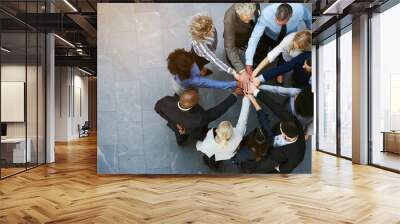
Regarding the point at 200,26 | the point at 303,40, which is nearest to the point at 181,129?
the point at 200,26

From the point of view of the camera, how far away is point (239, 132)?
6.84 metres

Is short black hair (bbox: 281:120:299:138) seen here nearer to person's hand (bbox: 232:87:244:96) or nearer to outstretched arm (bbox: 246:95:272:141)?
outstretched arm (bbox: 246:95:272:141)

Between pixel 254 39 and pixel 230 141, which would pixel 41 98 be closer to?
pixel 230 141

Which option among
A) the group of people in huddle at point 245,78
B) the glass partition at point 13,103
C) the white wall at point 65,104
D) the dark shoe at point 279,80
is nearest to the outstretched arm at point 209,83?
the group of people in huddle at point 245,78

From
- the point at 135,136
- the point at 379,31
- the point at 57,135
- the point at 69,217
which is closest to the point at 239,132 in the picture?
the point at 135,136

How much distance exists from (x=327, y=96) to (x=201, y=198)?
7.29 meters

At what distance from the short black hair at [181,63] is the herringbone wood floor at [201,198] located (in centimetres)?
190

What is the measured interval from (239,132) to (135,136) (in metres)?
1.90

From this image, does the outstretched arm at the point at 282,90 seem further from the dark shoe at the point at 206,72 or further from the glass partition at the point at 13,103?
the glass partition at the point at 13,103

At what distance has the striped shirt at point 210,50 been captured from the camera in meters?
6.83

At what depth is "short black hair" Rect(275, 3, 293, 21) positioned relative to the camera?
6820mm

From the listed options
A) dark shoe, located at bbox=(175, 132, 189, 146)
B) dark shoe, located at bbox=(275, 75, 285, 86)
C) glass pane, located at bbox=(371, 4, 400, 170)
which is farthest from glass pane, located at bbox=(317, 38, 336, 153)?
dark shoe, located at bbox=(175, 132, 189, 146)

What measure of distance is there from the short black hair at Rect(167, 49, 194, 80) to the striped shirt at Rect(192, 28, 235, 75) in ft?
0.61

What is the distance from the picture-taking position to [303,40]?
6.84 meters
